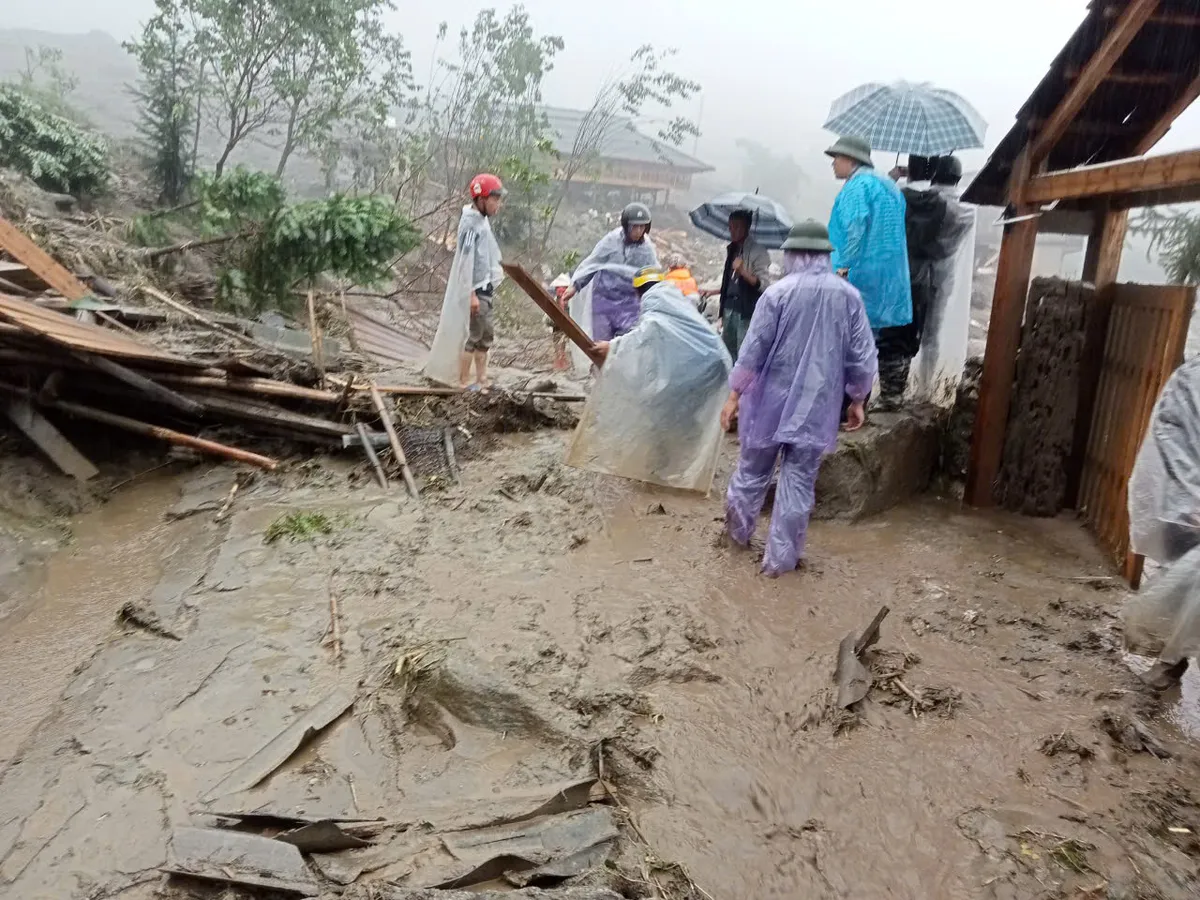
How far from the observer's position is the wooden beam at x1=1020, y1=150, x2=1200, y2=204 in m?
3.42

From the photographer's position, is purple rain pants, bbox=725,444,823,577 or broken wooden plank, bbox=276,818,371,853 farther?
purple rain pants, bbox=725,444,823,577

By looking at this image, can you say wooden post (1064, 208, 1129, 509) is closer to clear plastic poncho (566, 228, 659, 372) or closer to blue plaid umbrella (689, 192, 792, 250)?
blue plaid umbrella (689, 192, 792, 250)

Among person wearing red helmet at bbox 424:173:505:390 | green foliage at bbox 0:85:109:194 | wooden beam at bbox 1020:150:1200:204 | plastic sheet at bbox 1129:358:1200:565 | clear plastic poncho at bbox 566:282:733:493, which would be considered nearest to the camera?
plastic sheet at bbox 1129:358:1200:565

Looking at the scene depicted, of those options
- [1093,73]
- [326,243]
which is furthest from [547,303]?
[326,243]

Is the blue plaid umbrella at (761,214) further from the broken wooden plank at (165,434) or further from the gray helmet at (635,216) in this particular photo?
the broken wooden plank at (165,434)

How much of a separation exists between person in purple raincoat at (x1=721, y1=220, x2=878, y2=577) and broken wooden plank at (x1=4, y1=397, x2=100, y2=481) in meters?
4.51

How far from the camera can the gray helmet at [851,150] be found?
459cm

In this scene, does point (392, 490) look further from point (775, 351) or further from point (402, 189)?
point (402, 189)

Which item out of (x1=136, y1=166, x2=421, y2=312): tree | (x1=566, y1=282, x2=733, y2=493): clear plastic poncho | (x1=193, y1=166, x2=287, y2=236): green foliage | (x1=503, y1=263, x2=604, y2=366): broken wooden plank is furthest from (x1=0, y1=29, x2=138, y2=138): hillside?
(x1=566, y1=282, x2=733, y2=493): clear plastic poncho

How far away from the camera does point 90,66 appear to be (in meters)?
33.3

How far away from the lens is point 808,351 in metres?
3.84

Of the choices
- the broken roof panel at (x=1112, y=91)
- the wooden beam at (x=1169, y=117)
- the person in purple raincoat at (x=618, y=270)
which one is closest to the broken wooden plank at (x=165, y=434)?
the person in purple raincoat at (x=618, y=270)

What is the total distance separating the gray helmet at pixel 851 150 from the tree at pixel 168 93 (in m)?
11.2

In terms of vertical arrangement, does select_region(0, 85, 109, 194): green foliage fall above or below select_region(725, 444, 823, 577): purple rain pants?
above
